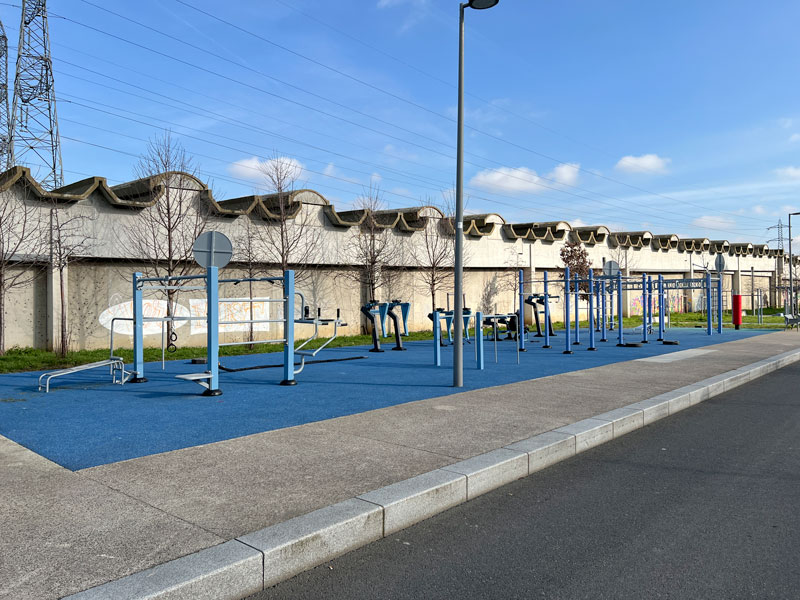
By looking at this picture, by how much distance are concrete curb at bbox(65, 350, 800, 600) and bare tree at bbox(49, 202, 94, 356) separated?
533 inches

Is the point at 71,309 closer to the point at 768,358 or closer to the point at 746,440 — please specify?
the point at 746,440

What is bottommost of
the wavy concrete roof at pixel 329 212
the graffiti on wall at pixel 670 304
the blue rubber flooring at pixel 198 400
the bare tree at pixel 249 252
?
the blue rubber flooring at pixel 198 400

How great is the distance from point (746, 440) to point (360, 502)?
4907 mm

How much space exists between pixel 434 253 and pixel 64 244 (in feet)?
50.1

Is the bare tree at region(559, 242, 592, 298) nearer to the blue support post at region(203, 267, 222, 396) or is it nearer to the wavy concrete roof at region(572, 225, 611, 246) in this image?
the wavy concrete roof at region(572, 225, 611, 246)

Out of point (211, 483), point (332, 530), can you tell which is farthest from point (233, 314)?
point (332, 530)

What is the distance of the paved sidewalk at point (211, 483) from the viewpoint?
136 inches

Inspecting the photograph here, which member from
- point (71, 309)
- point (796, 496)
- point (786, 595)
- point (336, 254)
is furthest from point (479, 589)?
point (336, 254)

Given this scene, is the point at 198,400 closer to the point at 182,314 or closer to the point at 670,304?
the point at 182,314

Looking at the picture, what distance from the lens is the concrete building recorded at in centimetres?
1585

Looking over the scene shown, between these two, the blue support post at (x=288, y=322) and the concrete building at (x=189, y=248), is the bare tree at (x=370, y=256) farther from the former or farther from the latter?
the blue support post at (x=288, y=322)

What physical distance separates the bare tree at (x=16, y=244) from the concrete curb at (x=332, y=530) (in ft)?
45.4

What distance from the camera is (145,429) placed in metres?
6.90

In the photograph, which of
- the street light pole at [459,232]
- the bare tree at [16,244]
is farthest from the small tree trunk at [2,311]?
the street light pole at [459,232]
